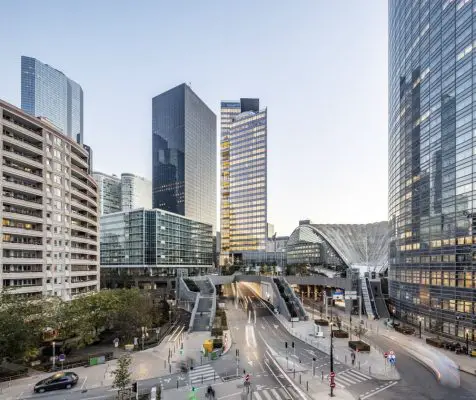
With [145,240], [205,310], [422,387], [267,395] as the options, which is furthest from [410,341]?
[145,240]

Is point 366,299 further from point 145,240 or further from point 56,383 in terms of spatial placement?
point 145,240

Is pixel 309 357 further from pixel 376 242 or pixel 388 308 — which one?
pixel 376 242

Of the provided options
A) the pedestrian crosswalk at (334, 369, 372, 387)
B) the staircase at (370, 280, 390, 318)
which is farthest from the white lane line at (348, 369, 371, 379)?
the staircase at (370, 280, 390, 318)

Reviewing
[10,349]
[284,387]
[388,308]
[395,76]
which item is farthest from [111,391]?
[395,76]

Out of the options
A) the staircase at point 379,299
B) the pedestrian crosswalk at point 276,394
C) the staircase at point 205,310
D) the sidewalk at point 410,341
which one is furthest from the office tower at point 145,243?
the pedestrian crosswalk at point 276,394

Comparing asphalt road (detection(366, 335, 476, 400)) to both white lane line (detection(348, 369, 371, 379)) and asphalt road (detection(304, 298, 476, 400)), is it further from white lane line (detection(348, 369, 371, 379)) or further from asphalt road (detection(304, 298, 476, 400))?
white lane line (detection(348, 369, 371, 379))

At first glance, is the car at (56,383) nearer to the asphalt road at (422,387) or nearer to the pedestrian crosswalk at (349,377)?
the pedestrian crosswalk at (349,377)
